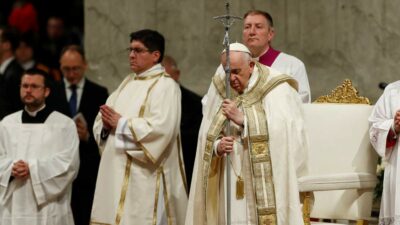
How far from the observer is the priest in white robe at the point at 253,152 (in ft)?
33.3

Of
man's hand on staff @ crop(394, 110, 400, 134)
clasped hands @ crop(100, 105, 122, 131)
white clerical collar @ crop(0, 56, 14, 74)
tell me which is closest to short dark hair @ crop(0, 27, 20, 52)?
white clerical collar @ crop(0, 56, 14, 74)

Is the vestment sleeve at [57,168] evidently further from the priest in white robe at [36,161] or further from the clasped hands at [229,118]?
the clasped hands at [229,118]

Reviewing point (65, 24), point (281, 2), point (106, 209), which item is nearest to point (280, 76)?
point (106, 209)

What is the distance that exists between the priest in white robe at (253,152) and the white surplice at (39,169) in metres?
1.73

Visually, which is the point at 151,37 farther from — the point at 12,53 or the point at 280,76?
the point at 12,53

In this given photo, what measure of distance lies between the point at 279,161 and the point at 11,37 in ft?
20.1

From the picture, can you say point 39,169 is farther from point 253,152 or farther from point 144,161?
point 253,152

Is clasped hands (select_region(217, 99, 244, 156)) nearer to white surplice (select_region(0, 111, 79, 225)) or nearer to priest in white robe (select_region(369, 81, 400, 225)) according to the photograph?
priest in white robe (select_region(369, 81, 400, 225))

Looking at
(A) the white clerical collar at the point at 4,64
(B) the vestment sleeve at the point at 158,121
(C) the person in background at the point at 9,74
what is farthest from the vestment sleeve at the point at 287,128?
(A) the white clerical collar at the point at 4,64

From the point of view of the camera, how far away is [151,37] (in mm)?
11594

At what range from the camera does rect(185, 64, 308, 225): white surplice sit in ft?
33.3

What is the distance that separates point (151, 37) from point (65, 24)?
6421 millimetres

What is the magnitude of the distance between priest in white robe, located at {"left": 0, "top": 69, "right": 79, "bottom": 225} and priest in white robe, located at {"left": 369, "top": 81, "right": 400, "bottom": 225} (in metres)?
2.76

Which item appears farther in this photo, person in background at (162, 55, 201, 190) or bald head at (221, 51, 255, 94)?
person in background at (162, 55, 201, 190)
